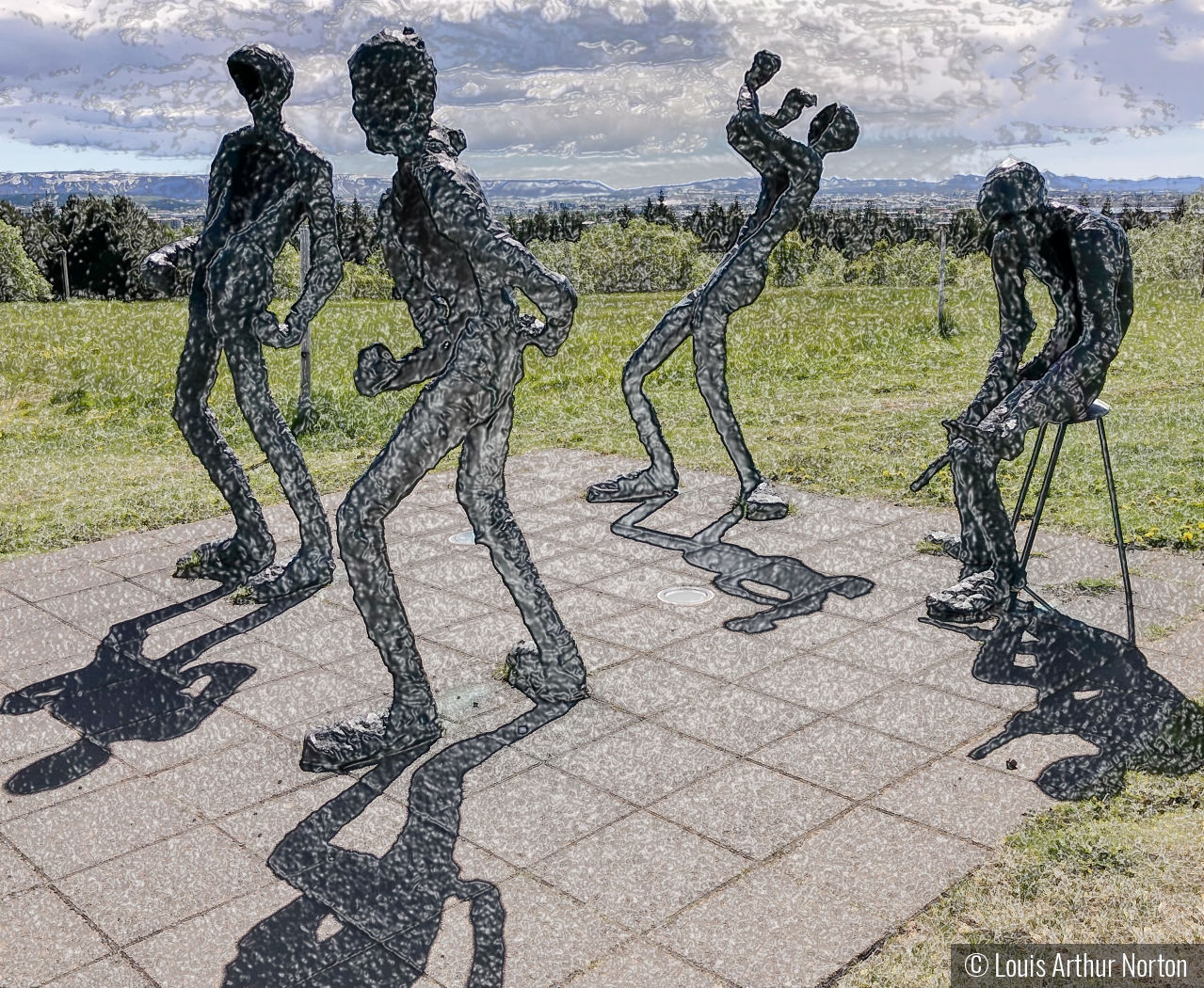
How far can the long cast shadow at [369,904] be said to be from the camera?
10.7ft

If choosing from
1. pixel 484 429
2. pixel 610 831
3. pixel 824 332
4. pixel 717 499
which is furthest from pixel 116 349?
pixel 610 831

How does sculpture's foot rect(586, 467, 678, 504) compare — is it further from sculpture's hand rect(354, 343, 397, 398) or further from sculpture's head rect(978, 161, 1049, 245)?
sculpture's hand rect(354, 343, 397, 398)

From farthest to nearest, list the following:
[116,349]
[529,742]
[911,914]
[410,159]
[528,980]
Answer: [116,349]
[529,742]
[410,159]
[911,914]
[528,980]

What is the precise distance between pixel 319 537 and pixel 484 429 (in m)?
2.07

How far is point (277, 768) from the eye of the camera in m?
4.44

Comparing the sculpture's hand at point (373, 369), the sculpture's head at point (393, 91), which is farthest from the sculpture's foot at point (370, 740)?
the sculpture's head at point (393, 91)

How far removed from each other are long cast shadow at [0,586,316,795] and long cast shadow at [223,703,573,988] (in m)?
1.03

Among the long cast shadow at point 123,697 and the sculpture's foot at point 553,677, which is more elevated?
the sculpture's foot at point 553,677

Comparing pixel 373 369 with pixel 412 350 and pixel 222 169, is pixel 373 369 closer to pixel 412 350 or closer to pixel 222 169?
pixel 412 350

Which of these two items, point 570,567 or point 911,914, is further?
point 570,567

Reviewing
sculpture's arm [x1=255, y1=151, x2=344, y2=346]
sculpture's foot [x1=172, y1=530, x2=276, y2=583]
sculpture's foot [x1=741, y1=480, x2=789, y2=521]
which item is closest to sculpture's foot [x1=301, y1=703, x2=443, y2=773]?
sculpture's arm [x1=255, y1=151, x2=344, y2=346]

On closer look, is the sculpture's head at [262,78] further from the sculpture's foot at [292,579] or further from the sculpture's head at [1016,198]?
the sculpture's head at [1016,198]

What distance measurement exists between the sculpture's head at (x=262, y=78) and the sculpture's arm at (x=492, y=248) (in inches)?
83.8

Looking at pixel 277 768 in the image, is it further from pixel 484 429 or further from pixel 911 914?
pixel 911 914
